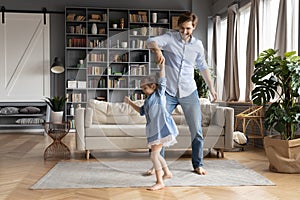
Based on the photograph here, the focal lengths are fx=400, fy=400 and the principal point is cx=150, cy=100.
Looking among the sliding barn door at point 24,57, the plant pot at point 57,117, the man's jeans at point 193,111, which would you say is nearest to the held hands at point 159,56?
the man's jeans at point 193,111

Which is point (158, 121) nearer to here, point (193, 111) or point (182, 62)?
point (193, 111)

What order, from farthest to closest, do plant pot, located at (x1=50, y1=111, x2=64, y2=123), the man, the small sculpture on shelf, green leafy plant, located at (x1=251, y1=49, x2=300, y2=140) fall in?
the small sculpture on shelf, plant pot, located at (x1=50, y1=111, x2=64, y2=123), green leafy plant, located at (x1=251, y1=49, x2=300, y2=140), the man

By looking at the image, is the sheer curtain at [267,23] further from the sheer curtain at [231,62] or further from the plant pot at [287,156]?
the plant pot at [287,156]

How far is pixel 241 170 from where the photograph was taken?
381cm

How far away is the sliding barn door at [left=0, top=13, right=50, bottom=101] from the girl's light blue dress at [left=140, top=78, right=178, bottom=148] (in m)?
5.58

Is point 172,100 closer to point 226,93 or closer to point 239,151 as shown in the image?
point 239,151

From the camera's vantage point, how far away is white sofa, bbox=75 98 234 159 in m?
4.57

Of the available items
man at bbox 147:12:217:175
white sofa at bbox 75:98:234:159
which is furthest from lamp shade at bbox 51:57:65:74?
man at bbox 147:12:217:175

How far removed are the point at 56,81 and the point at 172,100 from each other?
540 cm

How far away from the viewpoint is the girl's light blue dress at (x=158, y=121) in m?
3.10

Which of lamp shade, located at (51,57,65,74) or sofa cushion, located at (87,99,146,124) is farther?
lamp shade, located at (51,57,65,74)

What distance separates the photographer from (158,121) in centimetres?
312

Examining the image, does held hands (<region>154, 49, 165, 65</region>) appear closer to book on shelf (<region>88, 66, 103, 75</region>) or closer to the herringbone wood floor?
the herringbone wood floor

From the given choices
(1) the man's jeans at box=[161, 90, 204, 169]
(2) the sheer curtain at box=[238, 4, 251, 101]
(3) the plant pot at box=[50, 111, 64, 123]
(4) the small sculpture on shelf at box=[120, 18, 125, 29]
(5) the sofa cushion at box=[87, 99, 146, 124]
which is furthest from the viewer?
(4) the small sculpture on shelf at box=[120, 18, 125, 29]
